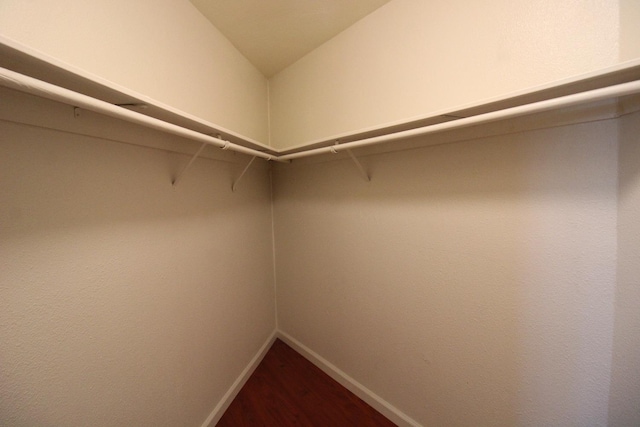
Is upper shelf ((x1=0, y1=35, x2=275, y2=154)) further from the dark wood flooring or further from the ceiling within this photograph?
the dark wood flooring

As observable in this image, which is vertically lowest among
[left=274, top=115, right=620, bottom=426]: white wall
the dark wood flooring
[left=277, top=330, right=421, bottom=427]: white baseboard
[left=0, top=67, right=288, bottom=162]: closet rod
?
the dark wood flooring

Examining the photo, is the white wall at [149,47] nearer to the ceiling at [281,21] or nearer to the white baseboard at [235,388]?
the ceiling at [281,21]

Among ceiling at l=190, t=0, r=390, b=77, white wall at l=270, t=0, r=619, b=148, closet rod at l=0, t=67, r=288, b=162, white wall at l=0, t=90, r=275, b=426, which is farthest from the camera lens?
ceiling at l=190, t=0, r=390, b=77

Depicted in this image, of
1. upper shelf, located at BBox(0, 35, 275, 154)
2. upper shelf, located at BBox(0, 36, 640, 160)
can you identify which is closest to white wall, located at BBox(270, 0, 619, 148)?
upper shelf, located at BBox(0, 36, 640, 160)

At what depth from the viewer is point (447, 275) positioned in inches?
34.3

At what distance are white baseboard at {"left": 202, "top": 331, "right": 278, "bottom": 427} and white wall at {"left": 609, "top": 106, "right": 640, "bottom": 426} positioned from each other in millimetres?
1652

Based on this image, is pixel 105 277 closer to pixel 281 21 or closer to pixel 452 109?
pixel 452 109

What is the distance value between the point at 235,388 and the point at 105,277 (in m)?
1.06

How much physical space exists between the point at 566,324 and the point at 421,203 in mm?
628

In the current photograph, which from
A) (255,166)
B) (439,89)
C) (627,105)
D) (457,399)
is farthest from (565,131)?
(255,166)

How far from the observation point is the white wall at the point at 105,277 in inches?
19.3

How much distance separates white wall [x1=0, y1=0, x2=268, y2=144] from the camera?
0.53m

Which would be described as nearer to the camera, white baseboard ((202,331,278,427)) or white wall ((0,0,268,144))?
white wall ((0,0,268,144))

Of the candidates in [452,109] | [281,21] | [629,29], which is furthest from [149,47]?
[629,29]
